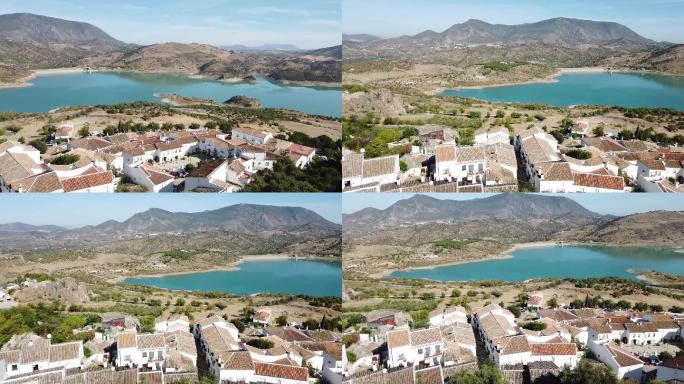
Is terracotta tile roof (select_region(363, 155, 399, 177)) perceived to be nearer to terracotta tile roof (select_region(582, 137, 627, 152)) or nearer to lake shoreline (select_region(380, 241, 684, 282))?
lake shoreline (select_region(380, 241, 684, 282))

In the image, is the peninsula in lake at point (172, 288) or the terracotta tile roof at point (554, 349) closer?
the peninsula in lake at point (172, 288)

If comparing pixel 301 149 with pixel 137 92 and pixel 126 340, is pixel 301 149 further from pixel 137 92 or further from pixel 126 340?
pixel 126 340

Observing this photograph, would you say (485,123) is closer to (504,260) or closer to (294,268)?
(504,260)

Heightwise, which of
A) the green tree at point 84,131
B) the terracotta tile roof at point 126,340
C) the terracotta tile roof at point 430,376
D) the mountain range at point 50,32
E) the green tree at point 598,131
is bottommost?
the terracotta tile roof at point 430,376

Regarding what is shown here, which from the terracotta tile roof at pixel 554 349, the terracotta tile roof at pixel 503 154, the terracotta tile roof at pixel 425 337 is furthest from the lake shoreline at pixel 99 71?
the terracotta tile roof at pixel 554 349

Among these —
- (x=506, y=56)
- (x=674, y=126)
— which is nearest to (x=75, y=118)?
(x=506, y=56)

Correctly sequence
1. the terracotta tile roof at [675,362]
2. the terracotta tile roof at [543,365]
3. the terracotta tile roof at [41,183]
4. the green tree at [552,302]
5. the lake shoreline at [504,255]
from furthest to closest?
the green tree at [552,302]
the lake shoreline at [504,255]
the terracotta tile roof at [543,365]
the terracotta tile roof at [675,362]
the terracotta tile roof at [41,183]

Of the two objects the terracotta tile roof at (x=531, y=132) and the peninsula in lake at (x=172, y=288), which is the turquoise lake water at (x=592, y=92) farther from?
the peninsula in lake at (x=172, y=288)

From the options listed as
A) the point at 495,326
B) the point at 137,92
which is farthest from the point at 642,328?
the point at 137,92

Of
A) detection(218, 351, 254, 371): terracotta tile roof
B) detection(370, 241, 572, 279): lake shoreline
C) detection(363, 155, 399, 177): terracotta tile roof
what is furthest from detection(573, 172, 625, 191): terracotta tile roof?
detection(218, 351, 254, 371): terracotta tile roof
